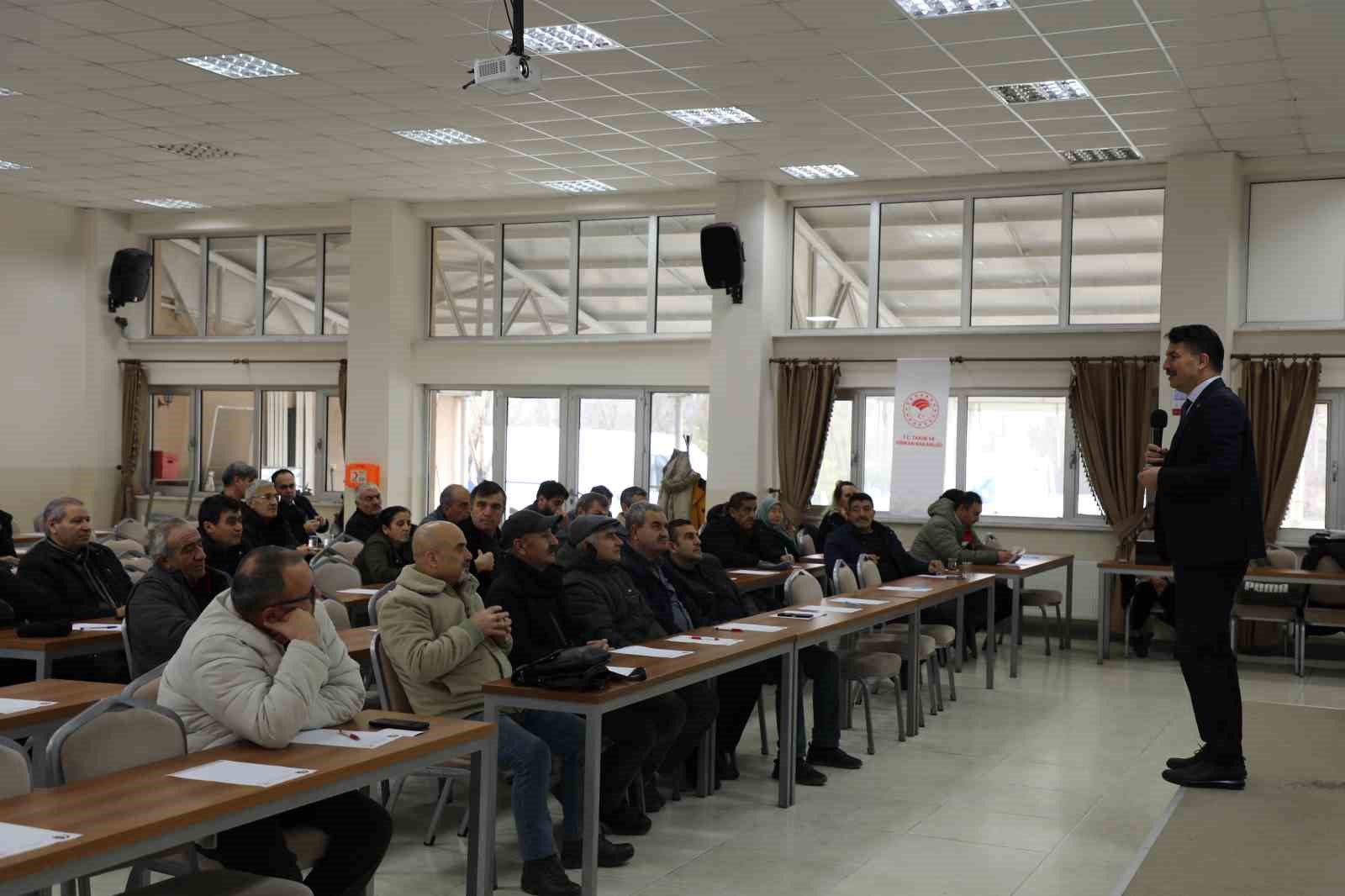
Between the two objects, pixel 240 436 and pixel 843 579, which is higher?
pixel 240 436

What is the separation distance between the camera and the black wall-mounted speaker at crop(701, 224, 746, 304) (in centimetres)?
1262

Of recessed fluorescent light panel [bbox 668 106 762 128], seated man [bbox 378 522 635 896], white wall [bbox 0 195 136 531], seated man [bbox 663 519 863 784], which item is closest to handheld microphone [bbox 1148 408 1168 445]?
seated man [bbox 663 519 863 784]

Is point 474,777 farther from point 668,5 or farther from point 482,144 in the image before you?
point 482,144

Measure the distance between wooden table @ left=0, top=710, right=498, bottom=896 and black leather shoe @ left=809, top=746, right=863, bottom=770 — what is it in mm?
3066

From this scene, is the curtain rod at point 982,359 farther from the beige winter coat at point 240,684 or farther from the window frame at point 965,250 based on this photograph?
the beige winter coat at point 240,684

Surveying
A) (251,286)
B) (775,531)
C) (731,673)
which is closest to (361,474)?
(251,286)

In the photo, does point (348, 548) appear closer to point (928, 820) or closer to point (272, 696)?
point (928, 820)

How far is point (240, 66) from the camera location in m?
9.43

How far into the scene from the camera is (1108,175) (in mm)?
11906

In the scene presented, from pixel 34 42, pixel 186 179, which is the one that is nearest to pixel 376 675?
pixel 34 42

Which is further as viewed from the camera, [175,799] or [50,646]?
[50,646]

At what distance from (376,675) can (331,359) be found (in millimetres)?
10964

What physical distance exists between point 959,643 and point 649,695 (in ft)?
17.0

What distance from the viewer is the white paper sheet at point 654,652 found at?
5.13 m
